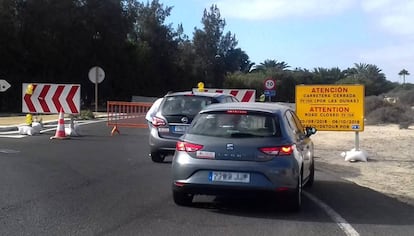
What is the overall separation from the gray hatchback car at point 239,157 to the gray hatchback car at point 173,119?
15.0 ft

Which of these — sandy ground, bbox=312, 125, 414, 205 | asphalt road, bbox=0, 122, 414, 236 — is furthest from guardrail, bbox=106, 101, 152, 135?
asphalt road, bbox=0, 122, 414, 236

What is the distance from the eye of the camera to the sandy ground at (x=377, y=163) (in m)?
12.0

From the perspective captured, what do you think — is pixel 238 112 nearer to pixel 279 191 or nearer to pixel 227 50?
pixel 279 191

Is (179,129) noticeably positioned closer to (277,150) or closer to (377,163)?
(277,150)

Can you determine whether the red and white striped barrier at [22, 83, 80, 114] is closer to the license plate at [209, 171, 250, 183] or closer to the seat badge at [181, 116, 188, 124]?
the seat badge at [181, 116, 188, 124]

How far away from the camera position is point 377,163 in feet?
52.9

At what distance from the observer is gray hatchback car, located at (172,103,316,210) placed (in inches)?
321

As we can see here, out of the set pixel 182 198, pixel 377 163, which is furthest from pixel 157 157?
pixel 377 163

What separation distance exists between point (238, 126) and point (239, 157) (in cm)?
57

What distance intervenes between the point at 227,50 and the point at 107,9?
45.4 m

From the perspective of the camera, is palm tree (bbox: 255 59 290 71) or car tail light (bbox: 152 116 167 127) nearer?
car tail light (bbox: 152 116 167 127)

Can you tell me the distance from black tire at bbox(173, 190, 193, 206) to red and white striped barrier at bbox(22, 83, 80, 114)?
469 inches

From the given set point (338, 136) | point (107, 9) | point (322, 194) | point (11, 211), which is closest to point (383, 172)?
point (322, 194)

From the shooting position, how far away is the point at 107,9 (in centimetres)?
5347
